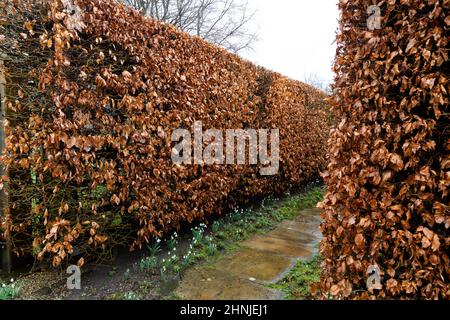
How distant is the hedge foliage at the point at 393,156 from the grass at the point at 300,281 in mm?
538

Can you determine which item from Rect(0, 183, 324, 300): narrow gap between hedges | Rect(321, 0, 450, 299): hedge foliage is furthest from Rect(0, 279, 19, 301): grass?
Rect(321, 0, 450, 299): hedge foliage

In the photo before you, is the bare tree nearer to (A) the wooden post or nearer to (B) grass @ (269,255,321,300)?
(A) the wooden post

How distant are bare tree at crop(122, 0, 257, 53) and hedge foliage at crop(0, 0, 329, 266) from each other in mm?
11689

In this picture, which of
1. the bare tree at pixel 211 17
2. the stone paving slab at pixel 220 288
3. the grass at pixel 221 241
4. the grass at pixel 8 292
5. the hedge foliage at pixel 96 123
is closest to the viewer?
the grass at pixel 8 292

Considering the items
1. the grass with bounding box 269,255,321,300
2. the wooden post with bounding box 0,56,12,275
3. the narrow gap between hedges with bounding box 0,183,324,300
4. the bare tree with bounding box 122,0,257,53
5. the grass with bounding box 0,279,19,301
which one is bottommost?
the grass with bounding box 269,255,321,300

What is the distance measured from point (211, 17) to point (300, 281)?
52.0 ft

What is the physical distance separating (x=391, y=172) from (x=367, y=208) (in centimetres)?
30

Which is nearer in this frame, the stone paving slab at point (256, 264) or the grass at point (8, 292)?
the grass at point (8, 292)

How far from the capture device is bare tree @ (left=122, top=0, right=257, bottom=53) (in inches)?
582

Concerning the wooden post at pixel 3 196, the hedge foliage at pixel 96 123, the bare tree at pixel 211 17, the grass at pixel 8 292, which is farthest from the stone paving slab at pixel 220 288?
the bare tree at pixel 211 17

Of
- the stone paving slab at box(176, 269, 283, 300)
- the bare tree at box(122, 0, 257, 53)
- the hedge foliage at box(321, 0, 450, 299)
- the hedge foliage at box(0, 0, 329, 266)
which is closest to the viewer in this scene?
the hedge foliage at box(321, 0, 450, 299)

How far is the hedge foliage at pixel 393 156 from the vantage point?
1999mm

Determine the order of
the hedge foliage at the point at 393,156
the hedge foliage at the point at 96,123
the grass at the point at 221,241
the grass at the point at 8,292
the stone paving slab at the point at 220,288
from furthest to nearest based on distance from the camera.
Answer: the grass at the point at 221,241 < the stone paving slab at the point at 220,288 < the hedge foliage at the point at 96,123 < the grass at the point at 8,292 < the hedge foliage at the point at 393,156

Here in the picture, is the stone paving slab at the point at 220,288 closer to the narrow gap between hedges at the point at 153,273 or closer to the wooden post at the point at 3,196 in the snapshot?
the narrow gap between hedges at the point at 153,273
